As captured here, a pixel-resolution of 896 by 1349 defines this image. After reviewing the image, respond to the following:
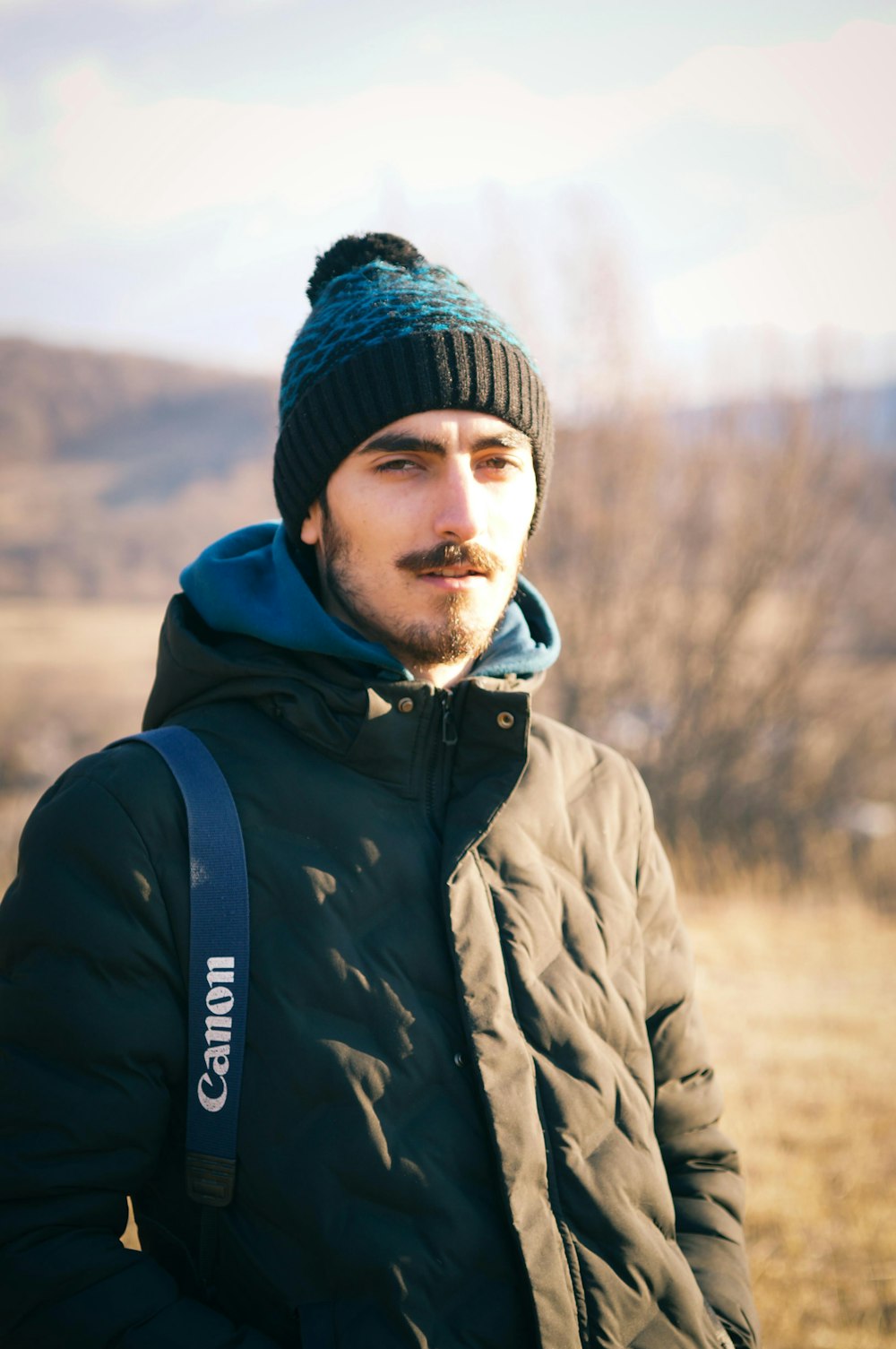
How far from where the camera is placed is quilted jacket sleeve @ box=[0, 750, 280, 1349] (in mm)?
1264

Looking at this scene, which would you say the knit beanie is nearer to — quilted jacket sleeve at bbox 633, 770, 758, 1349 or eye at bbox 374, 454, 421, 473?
eye at bbox 374, 454, 421, 473

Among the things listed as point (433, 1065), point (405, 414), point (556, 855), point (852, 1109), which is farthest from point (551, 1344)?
point (852, 1109)

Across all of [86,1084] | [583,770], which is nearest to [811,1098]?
[583,770]

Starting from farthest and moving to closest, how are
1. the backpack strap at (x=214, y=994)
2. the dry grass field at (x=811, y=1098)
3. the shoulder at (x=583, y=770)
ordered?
the dry grass field at (x=811, y=1098) < the shoulder at (x=583, y=770) < the backpack strap at (x=214, y=994)

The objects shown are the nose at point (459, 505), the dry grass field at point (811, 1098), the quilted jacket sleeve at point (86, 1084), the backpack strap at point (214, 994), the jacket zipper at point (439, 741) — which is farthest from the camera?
the dry grass field at point (811, 1098)

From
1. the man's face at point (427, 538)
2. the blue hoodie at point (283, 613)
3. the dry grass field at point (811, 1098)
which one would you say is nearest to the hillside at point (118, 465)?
the dry grass field at point (811, 1098)

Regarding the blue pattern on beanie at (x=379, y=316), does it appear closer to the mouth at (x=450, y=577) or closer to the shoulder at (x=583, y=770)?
the mouth at (x=450, y=577)

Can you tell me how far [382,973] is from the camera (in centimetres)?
146

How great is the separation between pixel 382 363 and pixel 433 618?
487 millimetres

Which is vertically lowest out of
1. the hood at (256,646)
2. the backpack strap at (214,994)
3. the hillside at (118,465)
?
the backpack strap at (214,994)

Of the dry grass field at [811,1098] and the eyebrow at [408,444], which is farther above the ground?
the eyebrow at [408,444]

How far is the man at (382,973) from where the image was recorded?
52.1 inches

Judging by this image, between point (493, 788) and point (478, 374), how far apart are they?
2.57 feet

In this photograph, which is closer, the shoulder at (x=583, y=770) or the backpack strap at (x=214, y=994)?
the backpack strap at (x=214, y=994)
